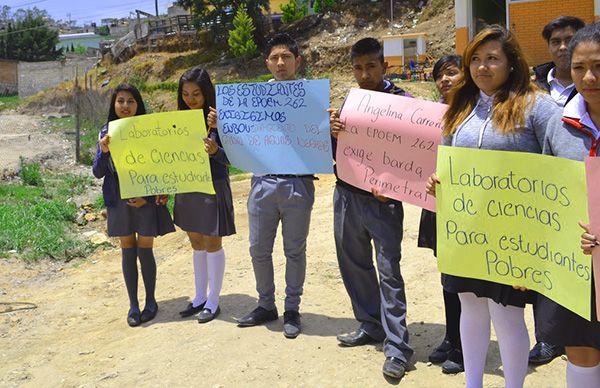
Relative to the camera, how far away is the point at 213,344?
159 inches

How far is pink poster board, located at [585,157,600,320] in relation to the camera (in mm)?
2178

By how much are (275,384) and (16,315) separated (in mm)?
3028

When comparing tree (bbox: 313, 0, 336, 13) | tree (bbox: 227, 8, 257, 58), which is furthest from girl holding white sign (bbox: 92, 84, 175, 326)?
tree (bbox: 313, 0, 336, 13)

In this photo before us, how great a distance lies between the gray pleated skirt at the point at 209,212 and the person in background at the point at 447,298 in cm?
148

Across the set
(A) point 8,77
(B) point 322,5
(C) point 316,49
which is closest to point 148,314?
(C) point 316,49

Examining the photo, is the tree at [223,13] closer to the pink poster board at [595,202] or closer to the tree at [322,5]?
the tree at [322,5]

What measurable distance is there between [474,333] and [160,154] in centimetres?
254

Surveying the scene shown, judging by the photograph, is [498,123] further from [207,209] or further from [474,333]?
[207,209]

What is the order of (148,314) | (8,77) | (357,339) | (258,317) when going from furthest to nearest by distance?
(8,77) < (148,314) < (258,317) < (357,339)

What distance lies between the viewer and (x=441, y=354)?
11.9 feet

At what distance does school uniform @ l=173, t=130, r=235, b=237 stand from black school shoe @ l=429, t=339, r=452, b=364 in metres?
1.67

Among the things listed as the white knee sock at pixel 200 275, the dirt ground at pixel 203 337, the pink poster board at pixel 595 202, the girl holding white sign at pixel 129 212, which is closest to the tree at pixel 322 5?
the dirt ground at pixel 203 337

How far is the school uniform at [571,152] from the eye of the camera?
7.49 feet

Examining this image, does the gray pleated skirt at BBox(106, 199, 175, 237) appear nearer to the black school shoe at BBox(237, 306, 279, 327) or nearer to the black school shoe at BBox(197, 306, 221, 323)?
the black school shoe at BBox(197, 306, 221, 323)
